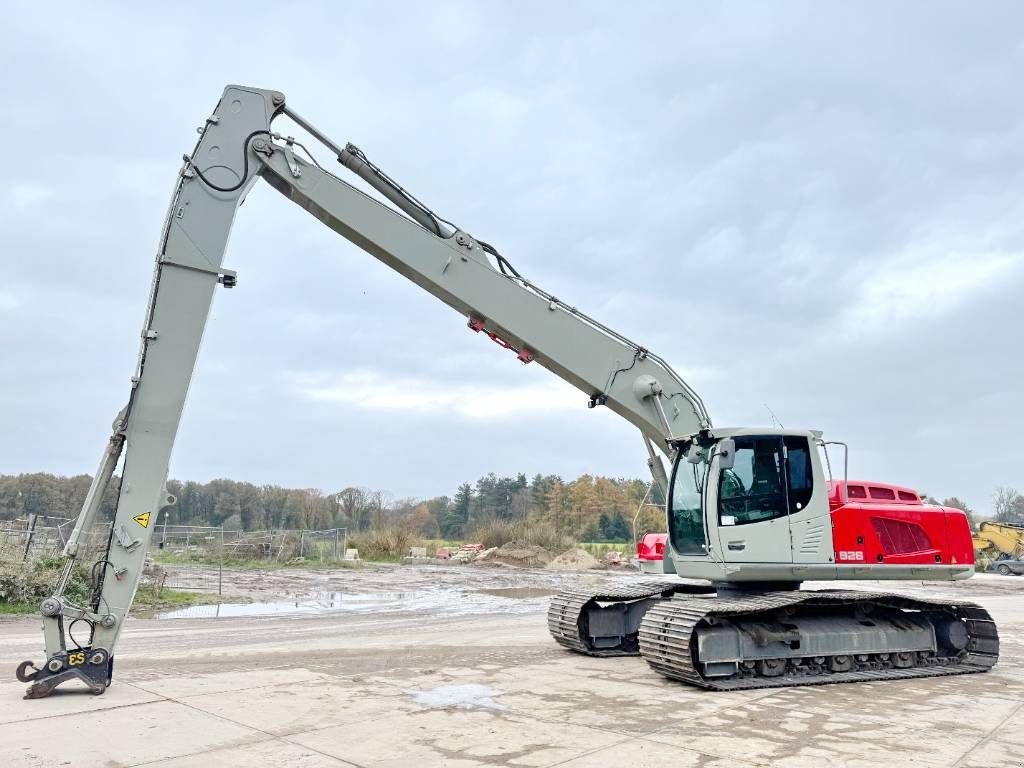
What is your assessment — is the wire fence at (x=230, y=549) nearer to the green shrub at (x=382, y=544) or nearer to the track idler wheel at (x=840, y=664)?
the green shrub at (x=382, y=544)

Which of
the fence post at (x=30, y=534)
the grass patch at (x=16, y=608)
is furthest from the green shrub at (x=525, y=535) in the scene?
the grass patch at (x=16, y=608)

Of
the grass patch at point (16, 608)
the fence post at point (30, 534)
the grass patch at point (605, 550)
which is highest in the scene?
the fence post at point (30, 534)

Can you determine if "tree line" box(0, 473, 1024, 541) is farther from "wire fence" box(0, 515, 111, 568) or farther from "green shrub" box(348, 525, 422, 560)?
"wire fence" box(0, 515, 111, 568)

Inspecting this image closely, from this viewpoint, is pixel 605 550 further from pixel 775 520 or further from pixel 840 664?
pixel 775 520

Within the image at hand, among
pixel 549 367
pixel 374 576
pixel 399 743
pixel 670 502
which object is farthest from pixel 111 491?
pixel 374 576

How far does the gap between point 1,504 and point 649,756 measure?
62.8 meters

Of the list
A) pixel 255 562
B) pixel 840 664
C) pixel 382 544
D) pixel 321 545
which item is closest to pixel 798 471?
pixel 840 664

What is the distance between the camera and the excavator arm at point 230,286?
7094mm

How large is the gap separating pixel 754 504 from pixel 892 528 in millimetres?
1912

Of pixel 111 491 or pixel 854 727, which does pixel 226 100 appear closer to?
pixel 111 491

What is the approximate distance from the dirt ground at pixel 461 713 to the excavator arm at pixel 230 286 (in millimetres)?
958

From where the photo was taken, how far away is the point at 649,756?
5.43m

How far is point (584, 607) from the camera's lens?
33.9 ft

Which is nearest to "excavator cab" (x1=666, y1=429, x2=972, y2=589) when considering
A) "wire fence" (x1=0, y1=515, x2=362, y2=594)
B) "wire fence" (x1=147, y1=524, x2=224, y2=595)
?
"wire fence" (x1=147, y1=524, x2=224, y2=595)
